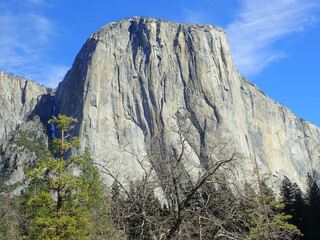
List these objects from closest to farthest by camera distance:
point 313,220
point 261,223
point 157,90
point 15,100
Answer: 1. point 261,223
2. point 313,220
3. point 157,90
4. point 15,100

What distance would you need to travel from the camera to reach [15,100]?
454 feet

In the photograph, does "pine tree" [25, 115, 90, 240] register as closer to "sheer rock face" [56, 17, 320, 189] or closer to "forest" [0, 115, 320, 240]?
"forest" [0, 115, 320, 240]

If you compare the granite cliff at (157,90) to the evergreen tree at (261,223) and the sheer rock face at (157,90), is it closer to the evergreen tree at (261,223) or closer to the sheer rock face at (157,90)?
the sheer rock face at (157,90)

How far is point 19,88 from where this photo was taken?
5659 inches

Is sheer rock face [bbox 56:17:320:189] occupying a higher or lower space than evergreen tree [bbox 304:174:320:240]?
higher

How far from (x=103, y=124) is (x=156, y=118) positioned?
1251cm

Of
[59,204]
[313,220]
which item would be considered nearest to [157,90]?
[313,220]

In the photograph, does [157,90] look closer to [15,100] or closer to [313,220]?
[313,220]

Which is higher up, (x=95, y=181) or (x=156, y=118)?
(x=156, y=118)

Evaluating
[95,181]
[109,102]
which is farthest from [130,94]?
[95,181]

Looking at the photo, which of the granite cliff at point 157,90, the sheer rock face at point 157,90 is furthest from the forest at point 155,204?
the granite cliff at point 157,90

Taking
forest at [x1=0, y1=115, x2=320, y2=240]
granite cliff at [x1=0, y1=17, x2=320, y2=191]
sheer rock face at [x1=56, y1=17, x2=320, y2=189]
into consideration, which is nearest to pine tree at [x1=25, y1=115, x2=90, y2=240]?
forest at [x1=0, y1=115, x2=320, y2=240]

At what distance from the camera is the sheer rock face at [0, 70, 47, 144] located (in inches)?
4909

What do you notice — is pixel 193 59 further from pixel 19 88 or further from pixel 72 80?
→ pixel 19 88
